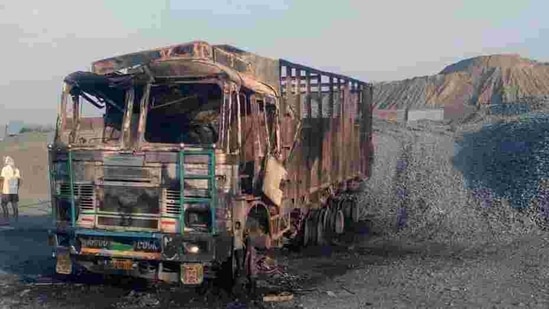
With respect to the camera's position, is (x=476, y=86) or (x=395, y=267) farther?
(x=476, y=86)

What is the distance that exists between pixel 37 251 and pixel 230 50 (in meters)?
5.47

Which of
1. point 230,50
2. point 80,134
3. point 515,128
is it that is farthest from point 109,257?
point 515,128

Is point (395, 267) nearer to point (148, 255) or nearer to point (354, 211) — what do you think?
point (148, 255)

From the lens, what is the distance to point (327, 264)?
10.9 m

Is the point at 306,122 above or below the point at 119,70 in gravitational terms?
below

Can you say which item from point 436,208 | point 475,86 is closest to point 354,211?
point 436,208

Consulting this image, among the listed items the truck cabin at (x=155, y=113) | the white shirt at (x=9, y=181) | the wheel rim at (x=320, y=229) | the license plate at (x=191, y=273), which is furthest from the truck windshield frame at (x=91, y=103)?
the white shirt at (x=9, y=181)

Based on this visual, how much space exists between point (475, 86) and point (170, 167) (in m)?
72.8

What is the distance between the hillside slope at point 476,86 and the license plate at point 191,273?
62774mm

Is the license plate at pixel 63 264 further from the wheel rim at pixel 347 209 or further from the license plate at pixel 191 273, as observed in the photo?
the wheel rim at pixel 347 209

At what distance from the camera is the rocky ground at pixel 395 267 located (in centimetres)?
828

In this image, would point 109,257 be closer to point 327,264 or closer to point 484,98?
point 327,264

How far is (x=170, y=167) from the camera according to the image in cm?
780

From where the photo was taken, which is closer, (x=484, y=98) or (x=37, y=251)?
(x=37, y=251)
